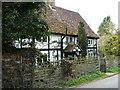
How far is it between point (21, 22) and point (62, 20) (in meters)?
15.7

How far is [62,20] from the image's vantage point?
23.2 m

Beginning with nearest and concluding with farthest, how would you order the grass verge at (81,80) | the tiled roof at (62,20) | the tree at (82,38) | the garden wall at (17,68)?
the garden wall at (17,68) < the grass verge at (81,80) < the tiled roof at (62,20) < the tree at (82,38)

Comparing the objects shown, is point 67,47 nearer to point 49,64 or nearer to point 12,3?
point 49,64

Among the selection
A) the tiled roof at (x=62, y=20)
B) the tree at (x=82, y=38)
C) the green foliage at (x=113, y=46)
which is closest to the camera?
the tiled roof at (x=62, y=20)

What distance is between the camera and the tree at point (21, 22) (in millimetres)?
7465

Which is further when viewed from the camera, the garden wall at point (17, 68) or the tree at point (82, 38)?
the tree at point (82, 38)

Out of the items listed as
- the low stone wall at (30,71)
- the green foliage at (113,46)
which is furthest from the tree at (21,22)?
the green foliage at (113,46)

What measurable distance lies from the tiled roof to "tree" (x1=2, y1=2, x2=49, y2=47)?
935 cm

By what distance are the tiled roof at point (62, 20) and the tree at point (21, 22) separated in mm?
9347

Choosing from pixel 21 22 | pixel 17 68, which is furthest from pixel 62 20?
pixel 21 22

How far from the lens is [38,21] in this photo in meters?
8.41

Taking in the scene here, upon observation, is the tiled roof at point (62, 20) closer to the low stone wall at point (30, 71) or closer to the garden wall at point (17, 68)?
the low stone wall at point (30, 71)

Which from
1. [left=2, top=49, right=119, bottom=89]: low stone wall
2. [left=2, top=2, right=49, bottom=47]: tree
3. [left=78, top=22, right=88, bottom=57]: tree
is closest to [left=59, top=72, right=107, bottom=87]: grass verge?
[left=2, top=49, right=119, bottom=89]: low stone wall

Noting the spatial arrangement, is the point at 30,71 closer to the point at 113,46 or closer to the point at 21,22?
the point at 21,22
